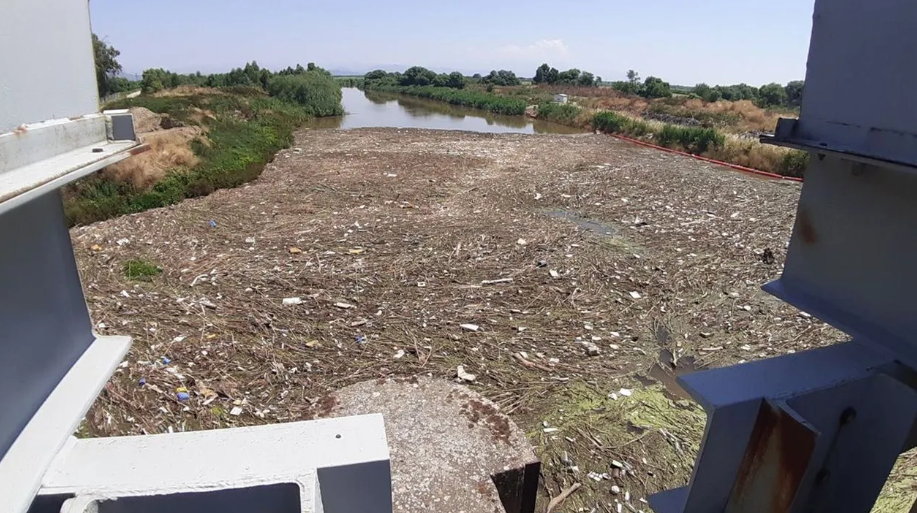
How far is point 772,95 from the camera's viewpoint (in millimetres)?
36938

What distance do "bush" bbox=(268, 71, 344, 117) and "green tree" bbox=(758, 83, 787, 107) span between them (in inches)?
1052

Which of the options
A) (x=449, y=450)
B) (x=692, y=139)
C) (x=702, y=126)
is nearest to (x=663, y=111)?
(x=702, y=126)

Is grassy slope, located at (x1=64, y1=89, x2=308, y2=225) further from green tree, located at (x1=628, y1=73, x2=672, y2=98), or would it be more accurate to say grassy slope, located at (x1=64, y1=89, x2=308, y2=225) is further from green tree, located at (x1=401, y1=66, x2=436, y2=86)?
green tree, located at (x1=401, y1=66, x2=436, y2=86)

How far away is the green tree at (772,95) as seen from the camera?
115 feet

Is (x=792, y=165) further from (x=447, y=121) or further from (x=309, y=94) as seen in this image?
(x=309, y=94)

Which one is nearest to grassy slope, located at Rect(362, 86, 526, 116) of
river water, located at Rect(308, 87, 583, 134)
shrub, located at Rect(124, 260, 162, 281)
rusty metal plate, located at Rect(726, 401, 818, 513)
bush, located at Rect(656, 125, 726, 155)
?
river water, located at Rect(308, 87, 583, 134)

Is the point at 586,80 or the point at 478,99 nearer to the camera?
the point at 478,99

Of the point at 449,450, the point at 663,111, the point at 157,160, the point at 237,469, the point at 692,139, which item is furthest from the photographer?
the point at 663,111

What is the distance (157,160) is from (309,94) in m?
20.5

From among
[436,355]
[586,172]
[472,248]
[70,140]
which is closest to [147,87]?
[586,172]

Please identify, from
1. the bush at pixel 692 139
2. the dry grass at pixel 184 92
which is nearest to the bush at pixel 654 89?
the bush at pixel 692 139

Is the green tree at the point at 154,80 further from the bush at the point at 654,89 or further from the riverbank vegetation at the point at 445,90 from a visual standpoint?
the bush at the point at 654,89

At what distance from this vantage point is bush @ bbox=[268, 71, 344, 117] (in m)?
28.5

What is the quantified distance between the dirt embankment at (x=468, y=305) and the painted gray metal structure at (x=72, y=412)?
2.23 metres
